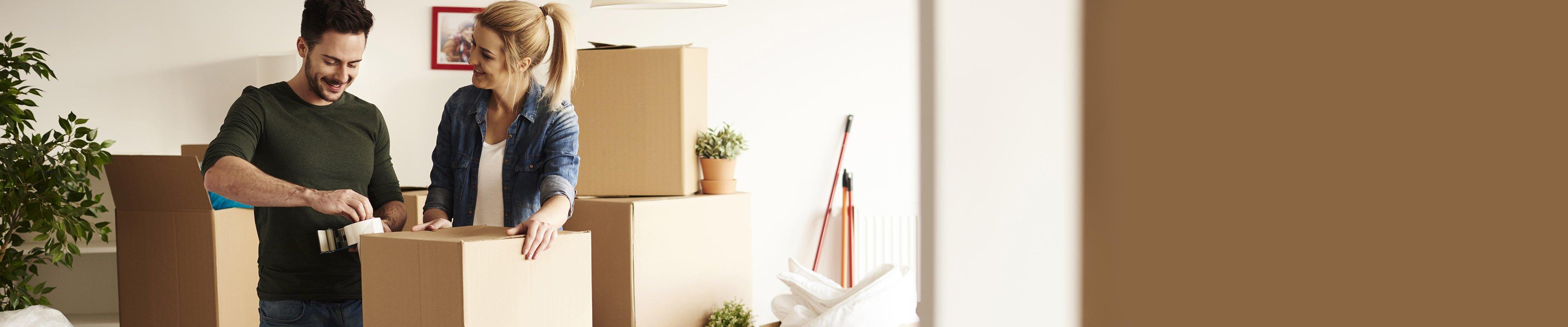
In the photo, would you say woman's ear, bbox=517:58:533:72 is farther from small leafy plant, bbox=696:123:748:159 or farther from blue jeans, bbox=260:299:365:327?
small leafy plant, bbox=696:123:748:159

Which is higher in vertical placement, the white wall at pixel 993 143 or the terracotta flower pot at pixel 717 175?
the white wall at pixel 993 143

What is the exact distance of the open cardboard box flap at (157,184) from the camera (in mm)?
2275

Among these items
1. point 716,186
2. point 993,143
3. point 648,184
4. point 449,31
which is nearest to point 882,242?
point 716,186

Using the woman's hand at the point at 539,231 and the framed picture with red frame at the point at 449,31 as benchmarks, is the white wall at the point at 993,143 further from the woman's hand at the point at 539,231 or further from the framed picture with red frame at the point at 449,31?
the framed picture with red frame at the point at 449,31

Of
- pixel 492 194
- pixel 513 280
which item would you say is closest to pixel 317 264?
pixel 492 194

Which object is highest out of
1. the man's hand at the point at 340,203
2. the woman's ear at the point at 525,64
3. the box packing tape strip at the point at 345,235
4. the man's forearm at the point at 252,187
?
the woman's ear at the point at 525,64

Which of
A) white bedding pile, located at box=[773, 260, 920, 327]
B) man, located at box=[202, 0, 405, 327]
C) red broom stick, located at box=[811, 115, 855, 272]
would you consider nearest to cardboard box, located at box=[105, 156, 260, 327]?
man, located at box=[202, 0, 405, 327]

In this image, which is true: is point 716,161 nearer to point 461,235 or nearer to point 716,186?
point 716,186

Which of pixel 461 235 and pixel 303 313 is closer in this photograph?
pixel 461 235

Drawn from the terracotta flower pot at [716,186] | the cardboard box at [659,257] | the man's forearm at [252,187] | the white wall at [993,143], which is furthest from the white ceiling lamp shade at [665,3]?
the white wall at [993,143]

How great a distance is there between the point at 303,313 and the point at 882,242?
230 cm

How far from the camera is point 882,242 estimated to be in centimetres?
323

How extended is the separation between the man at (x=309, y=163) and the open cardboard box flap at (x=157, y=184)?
4.22 feet

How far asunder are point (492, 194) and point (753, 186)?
205 cm
